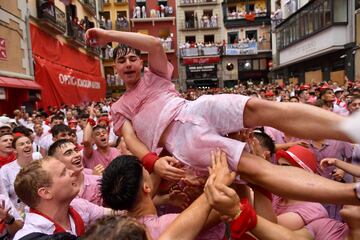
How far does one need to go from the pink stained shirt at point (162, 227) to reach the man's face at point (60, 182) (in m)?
0.50

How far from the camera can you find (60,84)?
1430 centimetres

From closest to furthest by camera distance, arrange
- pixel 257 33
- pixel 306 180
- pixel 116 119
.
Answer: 1. pixel 306 180
2. pixel 116 119
3. pixel 257 33

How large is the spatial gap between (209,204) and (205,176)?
0.47 meters

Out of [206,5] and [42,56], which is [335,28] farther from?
[206,5]

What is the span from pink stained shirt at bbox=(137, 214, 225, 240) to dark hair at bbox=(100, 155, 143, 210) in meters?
0.11

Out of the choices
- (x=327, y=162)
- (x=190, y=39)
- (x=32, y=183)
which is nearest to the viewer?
(x=32, y=183)

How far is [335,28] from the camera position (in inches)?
680

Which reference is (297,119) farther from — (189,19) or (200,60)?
(189,19)

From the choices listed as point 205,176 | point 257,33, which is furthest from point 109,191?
point 257,33

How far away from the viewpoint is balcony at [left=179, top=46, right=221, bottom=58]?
31.3 meters

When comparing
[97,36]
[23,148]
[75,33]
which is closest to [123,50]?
[97,36]

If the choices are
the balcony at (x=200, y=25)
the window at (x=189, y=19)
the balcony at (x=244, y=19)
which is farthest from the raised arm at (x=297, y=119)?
the window at (x=189, y=19)

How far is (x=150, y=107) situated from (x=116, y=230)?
45.1 inches

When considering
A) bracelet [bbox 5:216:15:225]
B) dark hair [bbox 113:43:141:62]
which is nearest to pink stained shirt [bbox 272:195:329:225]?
dark hair [bbox 113:43:141:62]
